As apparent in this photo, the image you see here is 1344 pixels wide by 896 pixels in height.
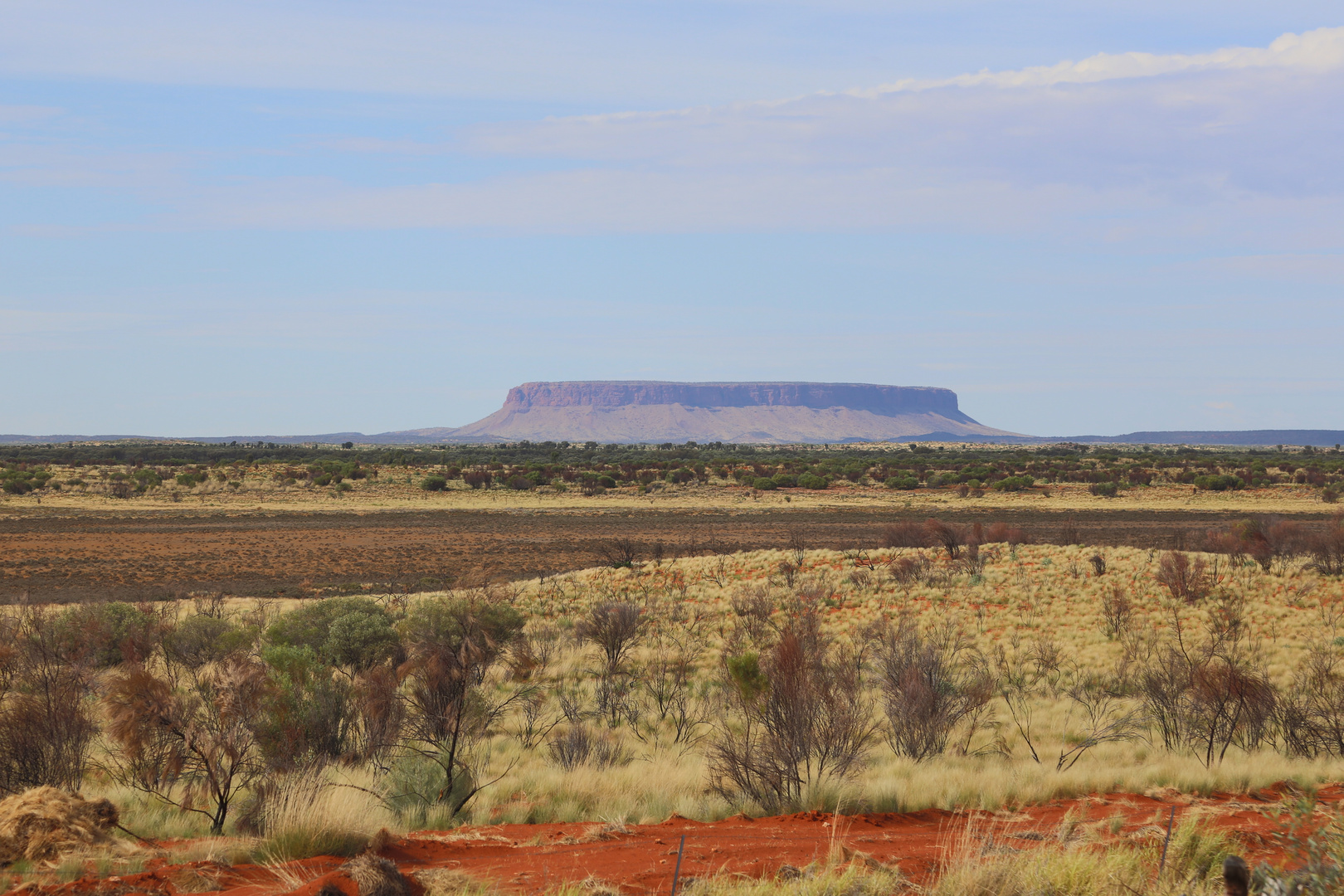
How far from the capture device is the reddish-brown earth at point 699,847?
18.4ft

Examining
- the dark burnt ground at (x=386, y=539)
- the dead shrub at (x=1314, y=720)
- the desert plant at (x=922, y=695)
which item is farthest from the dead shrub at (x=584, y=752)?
the dark burnt ground at (x=386, y=539)

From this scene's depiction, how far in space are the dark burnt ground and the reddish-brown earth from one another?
47.1 ft

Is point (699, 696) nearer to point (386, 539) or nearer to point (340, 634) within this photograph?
point (340, 634)

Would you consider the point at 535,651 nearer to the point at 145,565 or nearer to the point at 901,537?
the point at 901,537

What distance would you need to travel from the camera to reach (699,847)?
669 centimetres

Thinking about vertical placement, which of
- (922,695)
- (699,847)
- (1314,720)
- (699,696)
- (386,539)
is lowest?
(386,539)

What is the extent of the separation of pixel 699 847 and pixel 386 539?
125ft

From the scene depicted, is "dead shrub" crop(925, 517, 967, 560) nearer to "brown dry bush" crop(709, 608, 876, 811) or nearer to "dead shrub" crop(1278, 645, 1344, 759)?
"dead shrub" crop(1278, 645, 1344, 759)

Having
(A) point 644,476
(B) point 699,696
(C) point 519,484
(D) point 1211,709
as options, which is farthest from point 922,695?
(A) point 644,476

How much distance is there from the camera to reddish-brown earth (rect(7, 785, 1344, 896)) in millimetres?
5609

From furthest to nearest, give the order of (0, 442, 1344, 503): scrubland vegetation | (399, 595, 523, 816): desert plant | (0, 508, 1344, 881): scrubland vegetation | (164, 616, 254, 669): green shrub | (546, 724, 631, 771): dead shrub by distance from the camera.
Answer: (0, 442, 1344, 503): scrubland vegetation → (164, 616, 254, 669): green shrub → (546, 724, 631, 771): dead shrub → (399, 595, 523, 816): desert plant → (0, 508, 1344, 881): scrubland vegetation

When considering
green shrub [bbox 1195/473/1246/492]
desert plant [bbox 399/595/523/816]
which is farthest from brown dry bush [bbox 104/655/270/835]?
green shrub [bbox 1195/473/1246/492]

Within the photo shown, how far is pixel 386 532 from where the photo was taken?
146 feet

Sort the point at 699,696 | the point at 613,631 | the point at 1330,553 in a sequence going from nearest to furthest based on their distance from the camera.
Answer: the point at 699,696 → the point at 613,631 → the point at 1330,553
